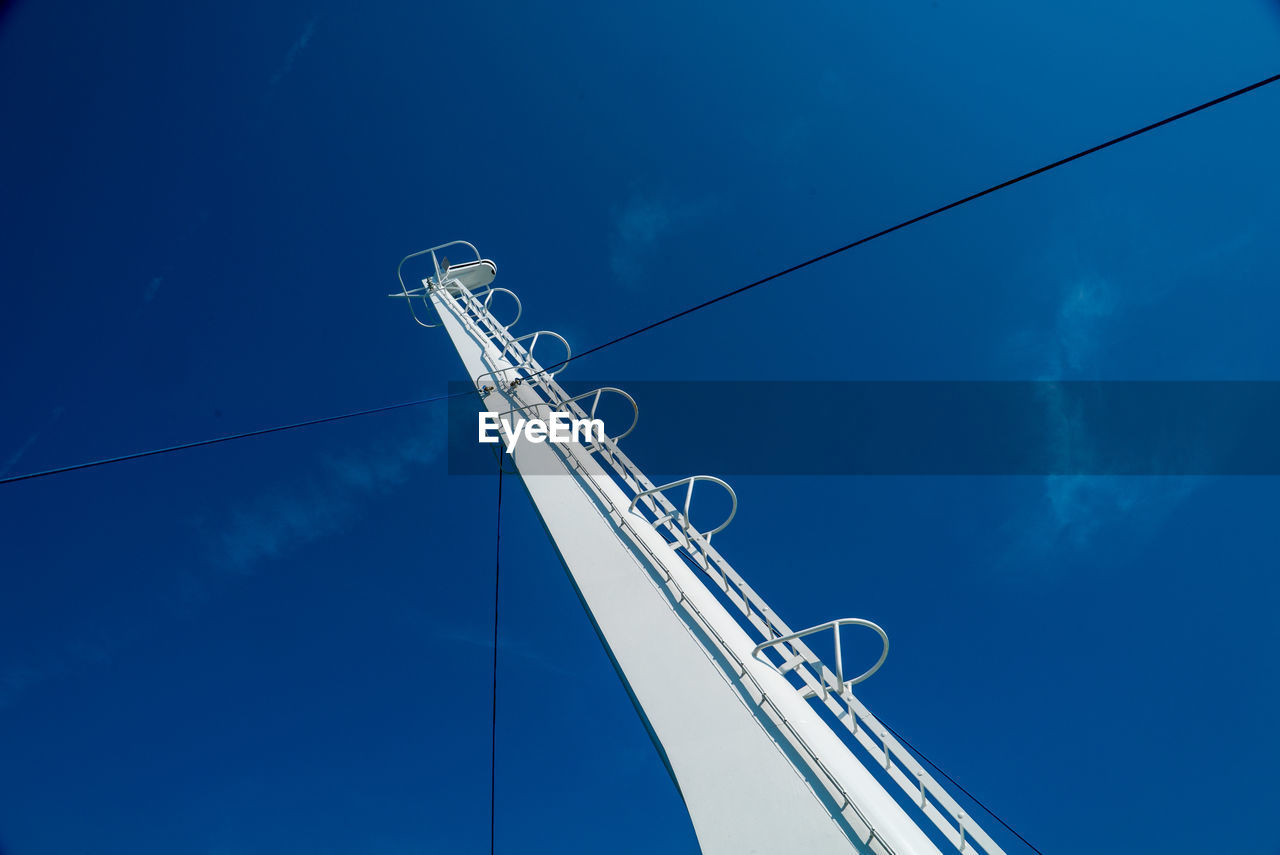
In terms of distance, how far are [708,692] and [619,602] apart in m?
0.87

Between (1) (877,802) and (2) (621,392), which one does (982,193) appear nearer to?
(2) (621,392)

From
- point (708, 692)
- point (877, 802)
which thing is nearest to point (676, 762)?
point (708, 692)

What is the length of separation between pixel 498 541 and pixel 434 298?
13.1 feet

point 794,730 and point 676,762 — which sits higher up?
point 676,762

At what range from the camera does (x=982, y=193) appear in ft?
12.5

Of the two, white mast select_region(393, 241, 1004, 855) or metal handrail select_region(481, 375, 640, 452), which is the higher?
Result: metal handrail select_region(481, 375, 640, 452)

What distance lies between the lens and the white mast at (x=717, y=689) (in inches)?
110

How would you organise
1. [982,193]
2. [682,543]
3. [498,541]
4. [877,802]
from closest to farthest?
[877,802] → [982,193] → [682,543] → [498,541]

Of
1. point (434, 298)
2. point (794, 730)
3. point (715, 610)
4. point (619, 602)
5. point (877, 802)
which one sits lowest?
point (877, 802)

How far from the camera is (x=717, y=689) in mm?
3385

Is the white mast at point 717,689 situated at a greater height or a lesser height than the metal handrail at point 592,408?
lesser

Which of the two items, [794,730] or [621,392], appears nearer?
[794,730]

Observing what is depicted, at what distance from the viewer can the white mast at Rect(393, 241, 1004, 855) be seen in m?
2.80

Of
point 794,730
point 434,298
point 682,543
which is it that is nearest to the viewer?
point 794,730
